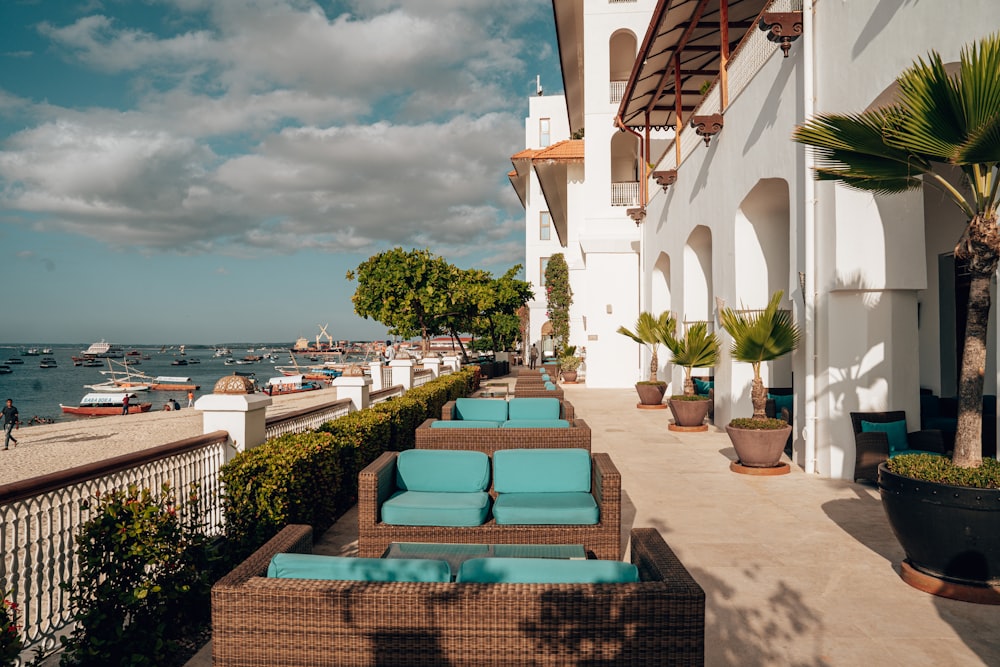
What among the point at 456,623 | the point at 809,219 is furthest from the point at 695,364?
the point at 456,623

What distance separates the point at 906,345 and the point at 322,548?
6588mm

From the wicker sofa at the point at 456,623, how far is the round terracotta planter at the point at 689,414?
28.7ft

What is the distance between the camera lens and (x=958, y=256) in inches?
158

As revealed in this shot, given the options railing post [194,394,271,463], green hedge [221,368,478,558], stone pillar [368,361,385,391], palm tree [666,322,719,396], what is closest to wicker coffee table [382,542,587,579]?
green hedge [221,368,478,558]

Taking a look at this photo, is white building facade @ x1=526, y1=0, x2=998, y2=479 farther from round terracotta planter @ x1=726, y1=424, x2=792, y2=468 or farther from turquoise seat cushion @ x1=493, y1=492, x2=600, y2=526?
turquoise seat cushion @ x1=493, y1=492, x2=600, y2=526

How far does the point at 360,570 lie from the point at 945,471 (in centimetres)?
375

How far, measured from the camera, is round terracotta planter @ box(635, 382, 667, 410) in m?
14.3

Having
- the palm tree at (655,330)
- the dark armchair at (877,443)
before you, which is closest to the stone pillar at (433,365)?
the palm tree at (655,330)

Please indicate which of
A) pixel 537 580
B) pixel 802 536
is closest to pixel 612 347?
pixel 802 536

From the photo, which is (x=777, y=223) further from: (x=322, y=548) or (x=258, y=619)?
(x=258, y=619)

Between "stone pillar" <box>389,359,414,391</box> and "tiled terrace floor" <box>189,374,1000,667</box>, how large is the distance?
21.4 feet

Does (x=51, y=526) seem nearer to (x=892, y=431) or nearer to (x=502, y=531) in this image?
(x=502, y=531)

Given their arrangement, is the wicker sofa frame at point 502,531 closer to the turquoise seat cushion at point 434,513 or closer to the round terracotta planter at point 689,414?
the turquoise seat cushion at point 434,513

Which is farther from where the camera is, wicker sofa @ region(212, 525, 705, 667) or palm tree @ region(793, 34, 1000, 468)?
palm tree @ region(793, 34, 1000, 468)
